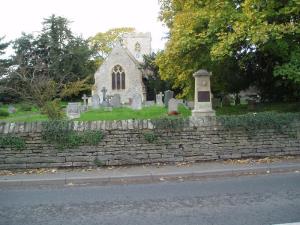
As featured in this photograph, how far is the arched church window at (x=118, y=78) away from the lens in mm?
61219

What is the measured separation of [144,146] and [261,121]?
332 centimetres

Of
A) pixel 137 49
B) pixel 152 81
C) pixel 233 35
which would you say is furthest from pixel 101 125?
pixel 137 49

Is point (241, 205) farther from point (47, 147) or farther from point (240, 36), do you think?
point (240, 36)

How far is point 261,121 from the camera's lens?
1121cm

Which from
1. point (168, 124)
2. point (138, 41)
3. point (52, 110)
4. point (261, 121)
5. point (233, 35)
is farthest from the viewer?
point (138, 41)

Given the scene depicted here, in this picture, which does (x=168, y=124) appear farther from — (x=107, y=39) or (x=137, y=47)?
(x=137, y=47)

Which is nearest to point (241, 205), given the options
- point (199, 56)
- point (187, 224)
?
point (187, 224)

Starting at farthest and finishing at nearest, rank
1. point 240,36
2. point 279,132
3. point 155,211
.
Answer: point 240,36 < point 279,132 < point 155,211

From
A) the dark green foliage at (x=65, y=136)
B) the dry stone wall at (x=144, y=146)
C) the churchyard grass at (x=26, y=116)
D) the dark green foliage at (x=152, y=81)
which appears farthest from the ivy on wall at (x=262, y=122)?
the dark green foliage at (x=152, y=81)

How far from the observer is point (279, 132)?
11414 mm

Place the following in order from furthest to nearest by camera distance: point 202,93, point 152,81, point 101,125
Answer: point 152,81 < point 202,93 < point 101,125

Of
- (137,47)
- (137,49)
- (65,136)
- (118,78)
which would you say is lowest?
(65,136)

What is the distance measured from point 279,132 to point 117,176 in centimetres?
494

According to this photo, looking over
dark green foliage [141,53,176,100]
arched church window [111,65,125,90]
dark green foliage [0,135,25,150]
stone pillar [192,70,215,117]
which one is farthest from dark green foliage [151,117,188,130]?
arched church window [111,65,125,90]
